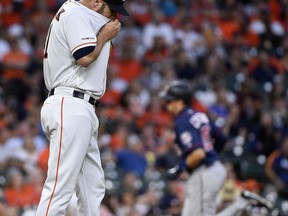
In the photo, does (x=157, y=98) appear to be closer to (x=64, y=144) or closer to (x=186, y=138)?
(x=186, y=138)

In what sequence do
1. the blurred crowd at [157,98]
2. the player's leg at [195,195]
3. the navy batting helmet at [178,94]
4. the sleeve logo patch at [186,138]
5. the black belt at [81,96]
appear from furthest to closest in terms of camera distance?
the blurred crowd at [157,98]
the navy batting helmet at [178,94]
the player's leg at [195,195]
the sleeve logo patch at [186,138]
the black belt at [81,96]

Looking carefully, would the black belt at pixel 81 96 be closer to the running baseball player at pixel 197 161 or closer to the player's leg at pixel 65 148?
the player's leg at pixel 65 148

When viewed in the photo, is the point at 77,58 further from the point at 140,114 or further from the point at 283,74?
the point at 283,74

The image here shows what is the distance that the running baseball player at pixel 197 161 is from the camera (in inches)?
323

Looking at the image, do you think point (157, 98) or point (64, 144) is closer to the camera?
point (64, 144)

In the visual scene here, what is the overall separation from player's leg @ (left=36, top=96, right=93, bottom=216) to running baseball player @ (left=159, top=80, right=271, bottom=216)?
219 centimetres

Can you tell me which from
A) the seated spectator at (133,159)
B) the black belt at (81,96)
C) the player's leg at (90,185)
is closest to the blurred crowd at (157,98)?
the seated spectator at (133,159)

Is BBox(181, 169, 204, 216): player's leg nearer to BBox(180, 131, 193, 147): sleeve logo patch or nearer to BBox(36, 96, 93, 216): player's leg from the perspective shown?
BBox(180, 131, 193, 147): sleeve logo patch

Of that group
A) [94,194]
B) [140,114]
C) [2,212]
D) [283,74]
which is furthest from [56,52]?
[283,74]

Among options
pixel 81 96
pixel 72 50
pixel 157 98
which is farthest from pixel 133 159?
pixel 72 50

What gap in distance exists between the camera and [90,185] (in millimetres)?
6273

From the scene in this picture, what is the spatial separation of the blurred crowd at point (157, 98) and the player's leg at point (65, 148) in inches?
162

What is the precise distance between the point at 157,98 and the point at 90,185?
336 inches

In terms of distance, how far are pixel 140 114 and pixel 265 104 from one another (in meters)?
3.07
